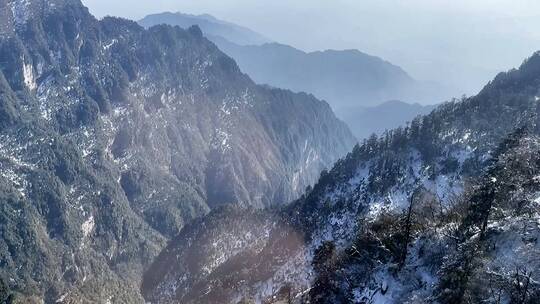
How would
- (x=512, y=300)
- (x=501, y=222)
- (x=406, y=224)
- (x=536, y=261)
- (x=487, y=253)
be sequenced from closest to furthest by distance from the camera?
(x=512, y=300), (x=536, y=261), (x=487, y=253), (x=501, y=222), (x=406, y=224)

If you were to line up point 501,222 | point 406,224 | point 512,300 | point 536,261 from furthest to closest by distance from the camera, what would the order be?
point 406,224, point 501,222, point 536,261, point 512,300

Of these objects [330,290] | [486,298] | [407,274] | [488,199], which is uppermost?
[488,199]

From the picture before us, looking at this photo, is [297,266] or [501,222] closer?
[501,222]

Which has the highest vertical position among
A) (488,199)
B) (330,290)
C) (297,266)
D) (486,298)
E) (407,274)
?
(488,199)

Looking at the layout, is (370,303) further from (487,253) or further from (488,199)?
(488,199)

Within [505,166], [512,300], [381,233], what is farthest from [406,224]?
[512,300]

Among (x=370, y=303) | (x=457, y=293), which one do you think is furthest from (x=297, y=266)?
(x=457, y=293)

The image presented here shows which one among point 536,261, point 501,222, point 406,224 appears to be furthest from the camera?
point 406,224

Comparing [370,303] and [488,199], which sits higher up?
[488,199]

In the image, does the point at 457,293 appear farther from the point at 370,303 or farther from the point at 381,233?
the point at 381,233
